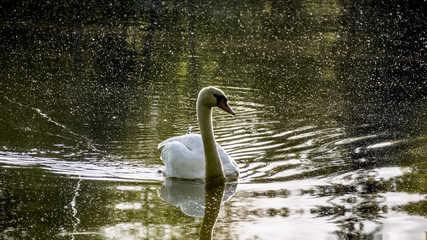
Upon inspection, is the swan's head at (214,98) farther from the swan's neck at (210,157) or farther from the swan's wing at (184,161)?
the swan's wing at (184,161)

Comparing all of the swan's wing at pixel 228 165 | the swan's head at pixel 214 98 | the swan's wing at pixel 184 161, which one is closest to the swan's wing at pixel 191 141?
the swan's wing at pixel 184 161

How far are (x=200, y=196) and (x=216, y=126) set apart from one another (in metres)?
2.91

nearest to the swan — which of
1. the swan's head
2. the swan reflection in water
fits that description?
the swan's head

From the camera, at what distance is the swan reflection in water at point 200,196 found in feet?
22.5

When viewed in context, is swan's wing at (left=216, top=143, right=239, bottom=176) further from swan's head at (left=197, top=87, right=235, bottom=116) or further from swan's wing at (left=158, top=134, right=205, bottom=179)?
swan's head at (left=197, top=87, right=235, bottom=116)

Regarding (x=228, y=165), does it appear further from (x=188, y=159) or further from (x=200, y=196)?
(x=200, y=196)

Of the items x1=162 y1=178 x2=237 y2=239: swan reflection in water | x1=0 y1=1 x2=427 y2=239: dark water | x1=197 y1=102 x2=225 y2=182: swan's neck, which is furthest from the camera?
x1=197 y1=102 x2=225 y2=182: swan's neck

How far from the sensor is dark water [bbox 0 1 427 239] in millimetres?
6645

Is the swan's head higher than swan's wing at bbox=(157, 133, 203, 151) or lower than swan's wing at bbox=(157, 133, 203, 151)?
higher

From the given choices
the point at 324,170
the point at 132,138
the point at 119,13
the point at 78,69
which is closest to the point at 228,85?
the point at 78,69

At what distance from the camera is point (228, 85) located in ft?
43.5

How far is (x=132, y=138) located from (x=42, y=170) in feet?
5.90

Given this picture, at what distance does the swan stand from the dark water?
22 centimetres

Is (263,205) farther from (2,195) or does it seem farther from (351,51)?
(351,51)
